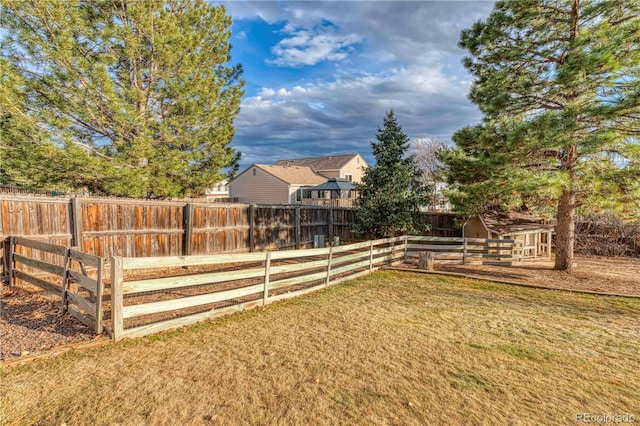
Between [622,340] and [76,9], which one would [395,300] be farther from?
[76,9]

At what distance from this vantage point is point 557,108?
930cm

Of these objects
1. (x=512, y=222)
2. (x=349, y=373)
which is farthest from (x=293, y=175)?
(x=349, y=373)

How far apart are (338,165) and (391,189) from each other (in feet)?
88.6

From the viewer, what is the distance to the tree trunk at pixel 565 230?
966 cm

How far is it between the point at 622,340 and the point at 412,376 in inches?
151

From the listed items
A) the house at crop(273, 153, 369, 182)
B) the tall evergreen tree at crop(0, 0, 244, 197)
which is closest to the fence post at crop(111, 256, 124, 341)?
the tall evergreen tree at crop(0, 0, 244, 197)

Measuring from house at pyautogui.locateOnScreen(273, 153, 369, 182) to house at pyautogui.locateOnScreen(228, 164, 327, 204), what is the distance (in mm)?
3986

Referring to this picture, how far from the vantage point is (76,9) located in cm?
913

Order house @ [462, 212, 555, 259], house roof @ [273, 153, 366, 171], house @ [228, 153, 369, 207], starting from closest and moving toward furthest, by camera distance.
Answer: house @ [462, 212, 555, 259], house @ [228, 153, 369, 207], house roof @ [273, 153, 366, 171]

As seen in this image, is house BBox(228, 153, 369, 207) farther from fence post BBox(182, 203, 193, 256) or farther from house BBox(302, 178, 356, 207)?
fence post BBox(182, 203, 193, 256)

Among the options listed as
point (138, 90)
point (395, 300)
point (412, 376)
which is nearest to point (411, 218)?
point (395, 300)

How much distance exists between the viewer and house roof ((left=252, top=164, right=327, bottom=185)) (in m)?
32.2

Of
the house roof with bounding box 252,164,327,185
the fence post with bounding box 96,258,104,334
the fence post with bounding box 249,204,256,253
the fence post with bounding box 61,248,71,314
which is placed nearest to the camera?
the fence post with bounding box 96,258,104,334

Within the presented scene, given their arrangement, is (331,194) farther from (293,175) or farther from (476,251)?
(476,251)
